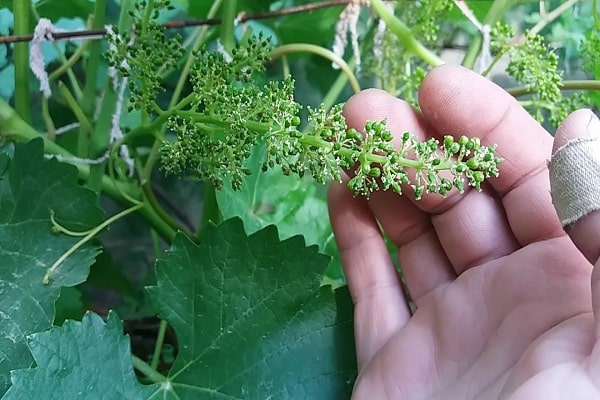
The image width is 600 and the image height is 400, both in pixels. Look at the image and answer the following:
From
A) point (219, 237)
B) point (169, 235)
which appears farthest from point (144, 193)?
point (219, 237)

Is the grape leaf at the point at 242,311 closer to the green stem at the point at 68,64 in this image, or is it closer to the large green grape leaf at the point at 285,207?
the large green grape leaf at the point at 285,207

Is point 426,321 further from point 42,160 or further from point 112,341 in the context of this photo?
point 42,160

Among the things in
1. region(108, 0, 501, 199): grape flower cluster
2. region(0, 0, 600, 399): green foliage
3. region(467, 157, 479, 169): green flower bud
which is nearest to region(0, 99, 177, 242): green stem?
region(0, 0, 600, 399): green foliage

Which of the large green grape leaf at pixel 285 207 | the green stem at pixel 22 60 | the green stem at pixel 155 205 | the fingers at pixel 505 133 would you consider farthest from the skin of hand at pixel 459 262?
the green stem at pixel 22 60

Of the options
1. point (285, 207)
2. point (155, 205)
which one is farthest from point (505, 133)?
point (155, 205)

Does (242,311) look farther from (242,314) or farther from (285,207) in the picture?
(285,207)

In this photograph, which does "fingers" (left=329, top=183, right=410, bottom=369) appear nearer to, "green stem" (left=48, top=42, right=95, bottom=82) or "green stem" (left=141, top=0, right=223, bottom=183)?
"green stem" (left=141, top=0, right=223, bottom=183)
